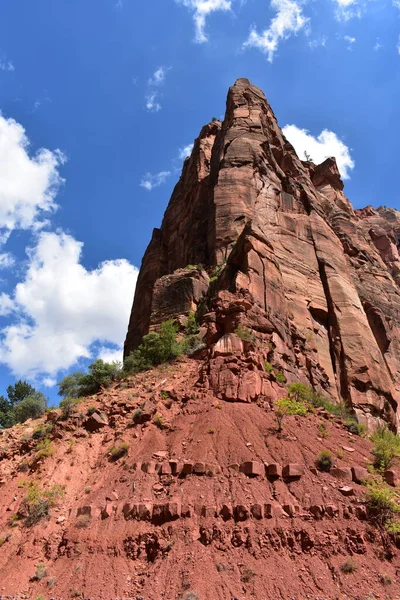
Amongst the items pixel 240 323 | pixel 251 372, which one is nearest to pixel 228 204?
pixel 240 323

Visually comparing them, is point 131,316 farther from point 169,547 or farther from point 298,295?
point 169,547

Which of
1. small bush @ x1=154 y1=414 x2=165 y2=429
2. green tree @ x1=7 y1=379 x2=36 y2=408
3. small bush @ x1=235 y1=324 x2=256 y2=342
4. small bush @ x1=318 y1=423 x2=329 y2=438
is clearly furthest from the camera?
green tree @ x1=7 y1=379 x2=36 y2=408

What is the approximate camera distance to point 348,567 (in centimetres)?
1077

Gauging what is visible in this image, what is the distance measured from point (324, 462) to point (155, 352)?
11.2 m

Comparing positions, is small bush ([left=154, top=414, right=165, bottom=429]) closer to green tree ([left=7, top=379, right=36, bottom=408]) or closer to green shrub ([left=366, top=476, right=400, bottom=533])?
green shrub ([left=366, top=476, right=400, bottom=533])

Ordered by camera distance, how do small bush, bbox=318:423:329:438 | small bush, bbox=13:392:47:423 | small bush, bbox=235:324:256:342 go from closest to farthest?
small bush, bbox=318:423:329:438 → small bush, bbox=235:324:256:342 → small bush, bbox=13:392:47:423

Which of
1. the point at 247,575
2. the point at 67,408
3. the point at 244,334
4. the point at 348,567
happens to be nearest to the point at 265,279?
the point at 244,334

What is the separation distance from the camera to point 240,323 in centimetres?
2009

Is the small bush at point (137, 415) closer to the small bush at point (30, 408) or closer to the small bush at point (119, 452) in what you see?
the small bush at point (119, 452)

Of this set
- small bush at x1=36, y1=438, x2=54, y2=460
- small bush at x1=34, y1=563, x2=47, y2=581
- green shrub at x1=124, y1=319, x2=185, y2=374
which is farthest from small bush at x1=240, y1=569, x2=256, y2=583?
green shrub at x1=124, y1=319, x2=185, y2=374

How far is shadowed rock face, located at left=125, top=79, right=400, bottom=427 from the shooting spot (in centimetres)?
2112

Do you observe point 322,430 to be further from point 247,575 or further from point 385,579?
point 247,575

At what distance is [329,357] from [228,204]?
13907 mm

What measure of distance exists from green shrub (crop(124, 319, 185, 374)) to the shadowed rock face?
189 cm
